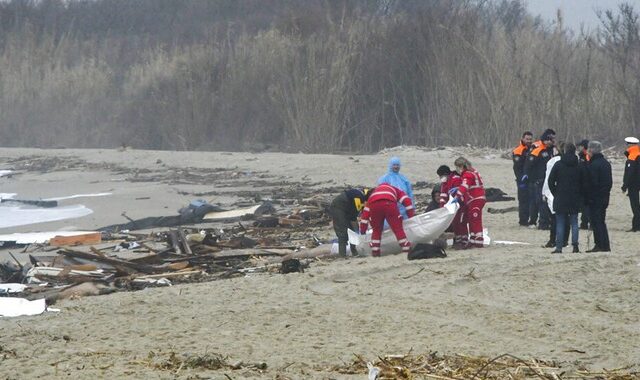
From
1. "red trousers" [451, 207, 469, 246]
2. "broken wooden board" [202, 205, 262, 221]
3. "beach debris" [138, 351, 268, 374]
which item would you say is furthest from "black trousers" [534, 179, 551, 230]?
"beach debris" [138, 351, 268, 374]

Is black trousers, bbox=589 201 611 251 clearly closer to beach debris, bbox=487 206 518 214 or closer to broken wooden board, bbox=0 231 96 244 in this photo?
beach debris, bbox=487 206 518 214

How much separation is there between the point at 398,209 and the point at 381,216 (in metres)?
0.27

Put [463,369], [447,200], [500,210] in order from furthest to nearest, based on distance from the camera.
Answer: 1. [500,210]
2. [447,200]
3. [463,369]

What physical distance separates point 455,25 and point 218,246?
24.1m

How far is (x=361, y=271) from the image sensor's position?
13375mm

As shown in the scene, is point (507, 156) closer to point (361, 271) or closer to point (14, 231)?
point (14, 231)

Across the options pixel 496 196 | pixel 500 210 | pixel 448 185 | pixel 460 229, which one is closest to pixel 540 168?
pixel 448 185

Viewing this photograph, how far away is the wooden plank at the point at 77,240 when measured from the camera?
61.5ft

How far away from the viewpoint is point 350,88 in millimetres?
41188

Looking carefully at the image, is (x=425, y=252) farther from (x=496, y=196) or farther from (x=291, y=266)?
(x=496, y=196)

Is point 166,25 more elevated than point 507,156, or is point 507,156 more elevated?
point 166,25

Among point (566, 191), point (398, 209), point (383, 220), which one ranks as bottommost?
point (383, 220)

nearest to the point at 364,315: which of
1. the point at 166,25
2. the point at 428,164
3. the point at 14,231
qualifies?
the point at 14,231

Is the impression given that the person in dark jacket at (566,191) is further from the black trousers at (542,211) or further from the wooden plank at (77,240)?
the wooden plank at (77,240)
